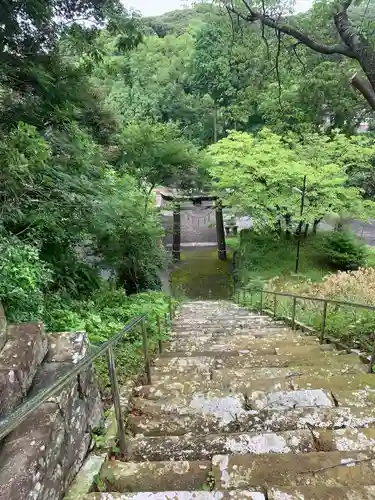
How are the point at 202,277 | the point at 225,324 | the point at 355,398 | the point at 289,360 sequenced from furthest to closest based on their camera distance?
the point at 202,277
the point at 225,324
the point at 289,360
the point at 355,398

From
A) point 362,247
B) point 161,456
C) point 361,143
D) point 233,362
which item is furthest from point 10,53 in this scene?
point 362,247

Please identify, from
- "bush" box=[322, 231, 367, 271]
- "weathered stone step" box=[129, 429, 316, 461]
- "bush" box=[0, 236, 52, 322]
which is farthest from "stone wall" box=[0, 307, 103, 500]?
"bush" box=[322, 231, 367, 271]

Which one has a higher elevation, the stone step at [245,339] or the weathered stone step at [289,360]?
the weathered stone step at [289,360]

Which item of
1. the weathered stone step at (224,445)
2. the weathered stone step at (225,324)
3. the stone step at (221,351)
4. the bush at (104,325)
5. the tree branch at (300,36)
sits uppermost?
the tree branch at (300,36)

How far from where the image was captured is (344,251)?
16.1 meters

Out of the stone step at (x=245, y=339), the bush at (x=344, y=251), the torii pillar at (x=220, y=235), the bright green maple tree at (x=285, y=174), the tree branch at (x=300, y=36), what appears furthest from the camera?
the torii pillar at (x=220, y=235)

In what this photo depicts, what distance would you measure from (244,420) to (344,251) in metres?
15.1

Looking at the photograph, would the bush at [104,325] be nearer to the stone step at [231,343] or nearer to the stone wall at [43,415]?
the stone step at [231,343]

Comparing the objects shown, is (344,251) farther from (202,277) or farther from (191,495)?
(191,495)

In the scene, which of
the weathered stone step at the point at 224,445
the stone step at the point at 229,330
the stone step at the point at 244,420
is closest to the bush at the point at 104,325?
the stone step at the point at 229,330

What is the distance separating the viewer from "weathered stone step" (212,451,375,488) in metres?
1.81

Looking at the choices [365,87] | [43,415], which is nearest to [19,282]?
[43,415]

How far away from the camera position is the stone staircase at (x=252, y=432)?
1.80m

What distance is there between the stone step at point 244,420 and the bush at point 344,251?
46.8ft
